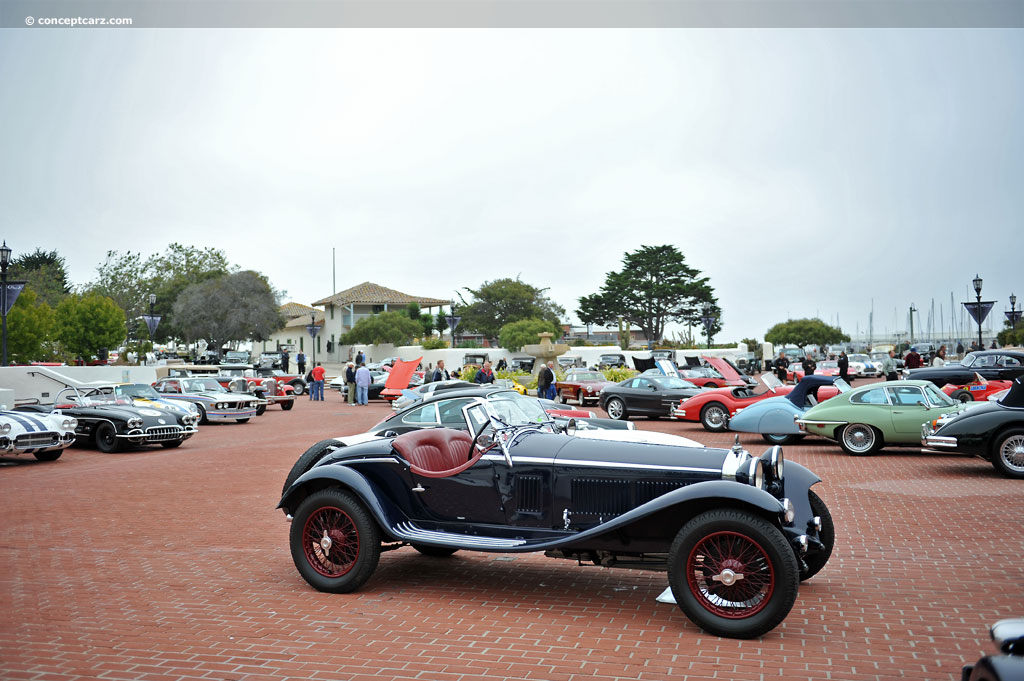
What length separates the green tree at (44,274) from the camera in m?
64.2

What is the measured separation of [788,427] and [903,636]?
10922mm

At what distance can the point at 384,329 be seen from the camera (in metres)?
67.1

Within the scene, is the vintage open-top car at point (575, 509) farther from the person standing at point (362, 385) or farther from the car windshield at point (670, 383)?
the person standing at point (362, 385)

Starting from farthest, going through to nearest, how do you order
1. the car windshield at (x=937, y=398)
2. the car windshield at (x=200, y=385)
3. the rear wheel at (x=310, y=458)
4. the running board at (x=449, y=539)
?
1. the car windshield at (x=200, y=385)
2. the car windshield at (x=937, y=398)
3. the rear wheel at (x=310, y=458)
4. the running board at (x=449, y=539)

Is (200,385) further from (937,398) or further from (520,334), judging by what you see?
(520,334)

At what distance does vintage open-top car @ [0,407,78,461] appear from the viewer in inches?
565

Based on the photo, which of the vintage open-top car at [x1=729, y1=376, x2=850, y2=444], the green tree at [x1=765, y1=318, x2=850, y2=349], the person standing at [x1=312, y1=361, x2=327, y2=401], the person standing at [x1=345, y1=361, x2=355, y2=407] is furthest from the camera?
the green tree at [x1=765, y1=318, x2=850, y2=349]

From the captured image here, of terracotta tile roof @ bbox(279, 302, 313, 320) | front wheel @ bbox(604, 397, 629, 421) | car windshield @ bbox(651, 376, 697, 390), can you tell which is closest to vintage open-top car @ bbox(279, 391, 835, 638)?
car windshield @ bbox(651, 376, 697, 390)

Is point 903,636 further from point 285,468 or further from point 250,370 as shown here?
point 250,370

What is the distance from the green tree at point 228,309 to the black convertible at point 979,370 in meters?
48.2

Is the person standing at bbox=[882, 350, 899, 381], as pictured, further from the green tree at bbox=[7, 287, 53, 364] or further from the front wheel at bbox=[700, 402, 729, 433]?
the green tree at bbox=[7, 287, 53, 364]

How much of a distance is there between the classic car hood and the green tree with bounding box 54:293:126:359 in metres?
42.2

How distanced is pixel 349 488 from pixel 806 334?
341 ft

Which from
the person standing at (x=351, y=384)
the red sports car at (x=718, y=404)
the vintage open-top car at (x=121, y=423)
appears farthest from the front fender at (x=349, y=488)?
the person standing at (x=351, y=384)
